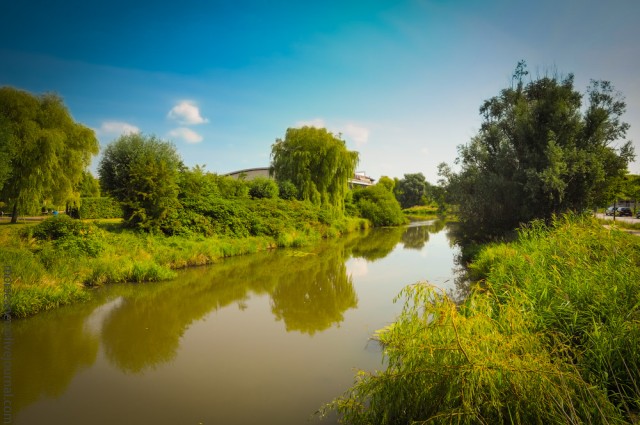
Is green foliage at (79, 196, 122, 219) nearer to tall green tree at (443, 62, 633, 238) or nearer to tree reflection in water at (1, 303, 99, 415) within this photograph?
tree reflection in water at (1, 303, 99, 415)

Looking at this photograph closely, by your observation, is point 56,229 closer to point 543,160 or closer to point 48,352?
point 48,352

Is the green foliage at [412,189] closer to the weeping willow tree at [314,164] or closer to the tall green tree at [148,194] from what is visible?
the weeping willow tree at [314,164]

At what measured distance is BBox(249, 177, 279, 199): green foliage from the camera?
25.0 meters

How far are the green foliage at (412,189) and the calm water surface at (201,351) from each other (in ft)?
219

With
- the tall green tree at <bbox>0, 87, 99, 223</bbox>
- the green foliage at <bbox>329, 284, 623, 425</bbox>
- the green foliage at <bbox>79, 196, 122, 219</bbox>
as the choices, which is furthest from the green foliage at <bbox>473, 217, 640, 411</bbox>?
the green foliage at <bbox>79, 196, 122, 219</bbox>

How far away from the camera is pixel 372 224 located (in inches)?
1515

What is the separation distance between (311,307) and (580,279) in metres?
6.50

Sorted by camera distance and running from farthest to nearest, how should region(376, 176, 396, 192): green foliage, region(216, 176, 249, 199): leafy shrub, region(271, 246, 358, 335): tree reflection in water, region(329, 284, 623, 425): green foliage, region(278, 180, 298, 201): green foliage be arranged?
1. region(376, 176, 396, 192): green foliage
2. region(278, 180, 298, 201): green foliage
3. region(216, 176, 249, 199): leafy shrub
4. region(271, 246, 358, 335): tree reflection in water
5. region(329, 284, 623, 425): green foliage

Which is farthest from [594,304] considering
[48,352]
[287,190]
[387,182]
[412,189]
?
[412,189]

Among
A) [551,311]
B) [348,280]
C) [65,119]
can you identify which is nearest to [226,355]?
[551,311]

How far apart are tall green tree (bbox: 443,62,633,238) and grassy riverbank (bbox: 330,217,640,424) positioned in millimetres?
8703

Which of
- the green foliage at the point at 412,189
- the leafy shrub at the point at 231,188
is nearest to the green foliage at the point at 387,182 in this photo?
the green foliage at the point at 412,189

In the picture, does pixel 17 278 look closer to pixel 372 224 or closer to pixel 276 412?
pixel 276 412

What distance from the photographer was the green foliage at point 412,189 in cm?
7712
